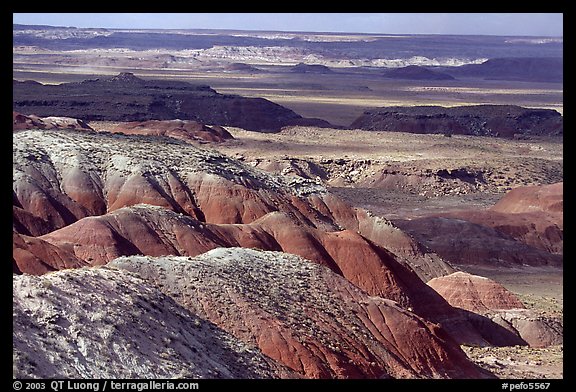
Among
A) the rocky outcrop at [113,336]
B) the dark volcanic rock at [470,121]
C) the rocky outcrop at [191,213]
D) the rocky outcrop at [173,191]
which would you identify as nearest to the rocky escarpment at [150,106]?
the dark volcanic rock at [470,121]

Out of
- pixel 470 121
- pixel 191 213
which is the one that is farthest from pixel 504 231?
pixel 470 121

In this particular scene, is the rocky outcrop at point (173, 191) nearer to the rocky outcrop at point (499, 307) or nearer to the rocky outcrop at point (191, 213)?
the rocky outcrop at point (191, 213)

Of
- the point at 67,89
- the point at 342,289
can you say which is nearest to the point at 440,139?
the point at 67,89

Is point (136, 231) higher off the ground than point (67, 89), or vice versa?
point (136, 231)

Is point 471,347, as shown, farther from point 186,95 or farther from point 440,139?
point 186,95

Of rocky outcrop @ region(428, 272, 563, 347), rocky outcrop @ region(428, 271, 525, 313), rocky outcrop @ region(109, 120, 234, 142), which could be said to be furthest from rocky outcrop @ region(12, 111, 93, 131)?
rocky outcrop @ region(428, 272, 563, 347)

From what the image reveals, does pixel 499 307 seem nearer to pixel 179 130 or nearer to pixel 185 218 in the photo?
pixel 185 218
